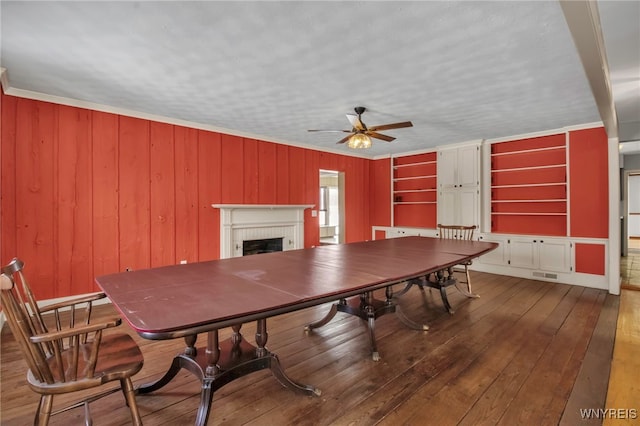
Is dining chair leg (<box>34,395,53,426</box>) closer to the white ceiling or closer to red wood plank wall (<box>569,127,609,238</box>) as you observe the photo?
the white ceiling

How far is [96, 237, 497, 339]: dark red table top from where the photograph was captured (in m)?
1.24

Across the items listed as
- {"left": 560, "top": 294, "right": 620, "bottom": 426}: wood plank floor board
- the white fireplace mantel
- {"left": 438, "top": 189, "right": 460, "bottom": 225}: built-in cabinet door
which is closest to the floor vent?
{"left": 438, "top": 189, "right": 460, "bottom": 225}: built-in cabinet door

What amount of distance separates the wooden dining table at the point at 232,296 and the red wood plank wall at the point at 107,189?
209 cm

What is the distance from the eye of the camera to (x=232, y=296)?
1.50 metres

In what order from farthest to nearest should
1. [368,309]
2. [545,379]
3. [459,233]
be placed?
[459,233] → [368,309] → [545,379]

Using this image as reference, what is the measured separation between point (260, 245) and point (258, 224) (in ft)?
1.33

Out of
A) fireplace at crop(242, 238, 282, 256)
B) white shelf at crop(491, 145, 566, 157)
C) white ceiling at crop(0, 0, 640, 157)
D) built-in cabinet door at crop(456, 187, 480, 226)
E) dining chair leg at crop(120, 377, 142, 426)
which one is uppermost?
white ceiling at crop(0, 0, 640, 157)

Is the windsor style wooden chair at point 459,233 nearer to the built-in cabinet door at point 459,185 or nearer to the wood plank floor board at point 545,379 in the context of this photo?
the built-in cabinet door at point 459,185

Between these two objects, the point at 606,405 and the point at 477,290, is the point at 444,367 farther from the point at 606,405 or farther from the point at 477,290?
the point at 477,290

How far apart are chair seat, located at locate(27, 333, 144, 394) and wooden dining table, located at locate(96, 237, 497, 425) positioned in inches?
10.8

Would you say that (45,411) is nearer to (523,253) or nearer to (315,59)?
(315,59)

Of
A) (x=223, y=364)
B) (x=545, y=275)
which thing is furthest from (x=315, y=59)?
(x=545, y=275)

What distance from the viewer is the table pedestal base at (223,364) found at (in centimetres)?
167

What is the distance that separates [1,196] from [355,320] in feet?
12.4
